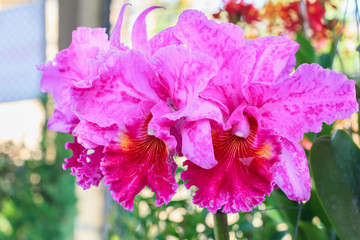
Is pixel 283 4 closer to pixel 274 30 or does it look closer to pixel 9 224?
pixel 274 30

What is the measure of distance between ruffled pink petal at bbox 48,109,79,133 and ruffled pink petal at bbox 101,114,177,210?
0.06 metres

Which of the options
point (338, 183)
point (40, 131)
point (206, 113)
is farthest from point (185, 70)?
point (40, 131)

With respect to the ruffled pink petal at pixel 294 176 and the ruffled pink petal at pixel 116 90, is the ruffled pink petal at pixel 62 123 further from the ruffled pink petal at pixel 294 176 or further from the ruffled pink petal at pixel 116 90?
the ruffled pink petal at pixel 294 176

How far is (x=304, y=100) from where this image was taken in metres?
0.26

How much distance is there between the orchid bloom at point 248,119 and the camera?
0.26 metres

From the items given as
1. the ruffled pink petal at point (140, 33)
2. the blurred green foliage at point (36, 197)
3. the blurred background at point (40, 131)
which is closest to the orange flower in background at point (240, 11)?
the ruffled pink petal at point (140, 33)

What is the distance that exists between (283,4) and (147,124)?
21.1 inches

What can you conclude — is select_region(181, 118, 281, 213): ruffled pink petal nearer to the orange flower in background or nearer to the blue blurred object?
the orange flower in background

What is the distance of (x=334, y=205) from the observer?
0.32 metres

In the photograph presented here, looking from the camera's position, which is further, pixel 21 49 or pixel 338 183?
pixel 21 49

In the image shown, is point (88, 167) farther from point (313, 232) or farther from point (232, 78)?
point (313, 232)

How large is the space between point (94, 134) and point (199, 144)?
7 centimetres

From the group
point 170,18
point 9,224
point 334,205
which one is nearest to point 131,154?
point 334,205

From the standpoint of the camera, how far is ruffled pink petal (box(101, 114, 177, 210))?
0.85 ft
